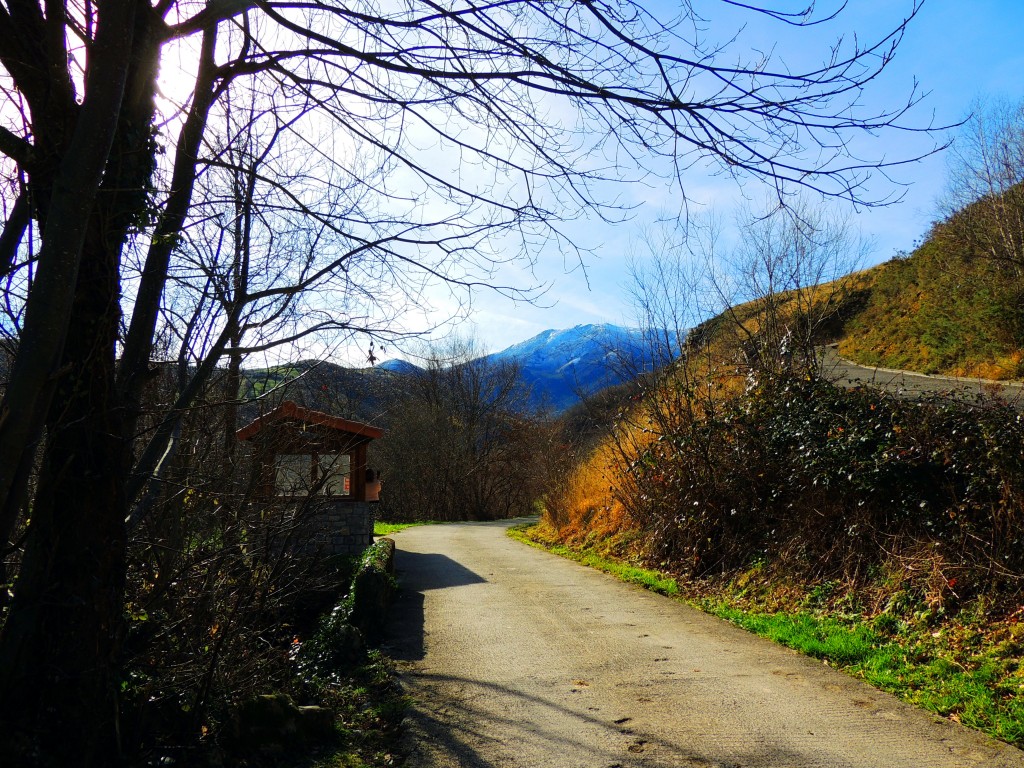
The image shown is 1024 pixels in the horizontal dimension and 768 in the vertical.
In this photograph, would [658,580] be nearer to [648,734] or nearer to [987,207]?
[648,734]

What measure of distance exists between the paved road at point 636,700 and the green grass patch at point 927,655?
191mm

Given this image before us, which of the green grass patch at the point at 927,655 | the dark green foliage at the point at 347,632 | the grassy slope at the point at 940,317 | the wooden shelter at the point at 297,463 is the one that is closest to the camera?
the green grass patch at the point at 927,655

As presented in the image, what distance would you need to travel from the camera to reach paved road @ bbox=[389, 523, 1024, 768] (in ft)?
13.4

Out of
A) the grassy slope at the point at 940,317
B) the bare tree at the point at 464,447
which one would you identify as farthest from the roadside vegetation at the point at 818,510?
the bare tree at the point at 464,447

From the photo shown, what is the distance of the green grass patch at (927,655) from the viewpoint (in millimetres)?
4559

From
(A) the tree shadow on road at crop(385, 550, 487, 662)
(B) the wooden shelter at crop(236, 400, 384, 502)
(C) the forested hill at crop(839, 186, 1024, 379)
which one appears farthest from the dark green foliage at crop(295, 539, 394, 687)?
(C) the forested hill at crop(839, 186, 1024, 379)

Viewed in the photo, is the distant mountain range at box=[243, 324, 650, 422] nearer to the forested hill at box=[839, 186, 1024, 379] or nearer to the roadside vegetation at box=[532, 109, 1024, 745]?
the roadside vegetation at box=[532, 109, 1024, 745]

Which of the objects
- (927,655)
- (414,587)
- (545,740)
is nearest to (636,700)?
(545,740)

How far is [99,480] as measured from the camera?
3094 mm

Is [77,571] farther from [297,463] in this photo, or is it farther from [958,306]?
[958,306]

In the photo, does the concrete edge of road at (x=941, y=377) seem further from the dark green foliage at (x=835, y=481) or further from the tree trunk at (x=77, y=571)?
the tree trunk at (x=77, y=571)

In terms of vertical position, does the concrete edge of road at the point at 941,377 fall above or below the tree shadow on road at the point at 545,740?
above

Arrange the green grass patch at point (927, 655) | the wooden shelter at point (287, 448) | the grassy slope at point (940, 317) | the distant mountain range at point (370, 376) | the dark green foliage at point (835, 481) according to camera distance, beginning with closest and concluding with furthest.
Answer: the green grass patch at point (927, 655) < the distant mountain range at point (370, 376) < the wooden shelter at point (287, 448) < the dark green foliage at point (835, 481) < the grassy slope at point (940, 317)

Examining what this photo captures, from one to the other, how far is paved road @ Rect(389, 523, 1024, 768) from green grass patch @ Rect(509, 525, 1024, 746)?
19cm
